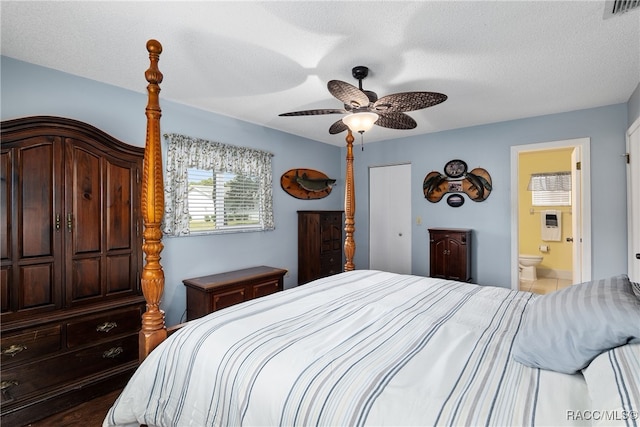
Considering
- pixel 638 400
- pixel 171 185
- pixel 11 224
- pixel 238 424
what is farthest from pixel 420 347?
pixel 171 185

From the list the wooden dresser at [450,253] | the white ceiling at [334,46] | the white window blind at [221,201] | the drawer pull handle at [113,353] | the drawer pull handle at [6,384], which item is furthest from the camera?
the wooden dresser at [450,253]

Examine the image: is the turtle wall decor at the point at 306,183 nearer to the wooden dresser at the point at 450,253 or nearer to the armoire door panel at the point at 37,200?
the wooden dresser at the point at 450,253

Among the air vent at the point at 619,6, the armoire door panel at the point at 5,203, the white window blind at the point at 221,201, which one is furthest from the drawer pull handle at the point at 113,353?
the air vent at the point at 619,6

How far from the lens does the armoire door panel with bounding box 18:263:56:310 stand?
2.01 meters

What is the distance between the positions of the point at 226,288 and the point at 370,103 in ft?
7.04

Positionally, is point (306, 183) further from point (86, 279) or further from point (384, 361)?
point (384, 361)

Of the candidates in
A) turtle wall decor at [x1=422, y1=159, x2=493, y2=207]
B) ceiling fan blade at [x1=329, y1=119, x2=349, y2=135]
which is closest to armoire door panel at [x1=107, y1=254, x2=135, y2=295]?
ceiling fan blade at [x1=329, y1=119, x2=349, y2=135]

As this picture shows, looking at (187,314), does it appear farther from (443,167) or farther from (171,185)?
(443,167)

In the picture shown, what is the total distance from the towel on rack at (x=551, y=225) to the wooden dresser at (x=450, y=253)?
2.52 meters

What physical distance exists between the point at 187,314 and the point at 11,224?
1659 mm

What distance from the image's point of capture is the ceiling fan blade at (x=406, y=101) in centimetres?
204

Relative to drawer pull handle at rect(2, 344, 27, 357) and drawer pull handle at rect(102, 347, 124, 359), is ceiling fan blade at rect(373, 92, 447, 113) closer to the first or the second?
drawer pull handle at rect(102, 347, 124, 359)

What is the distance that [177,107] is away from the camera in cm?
314

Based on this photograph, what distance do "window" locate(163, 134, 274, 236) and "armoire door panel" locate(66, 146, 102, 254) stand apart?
0.71 metres
